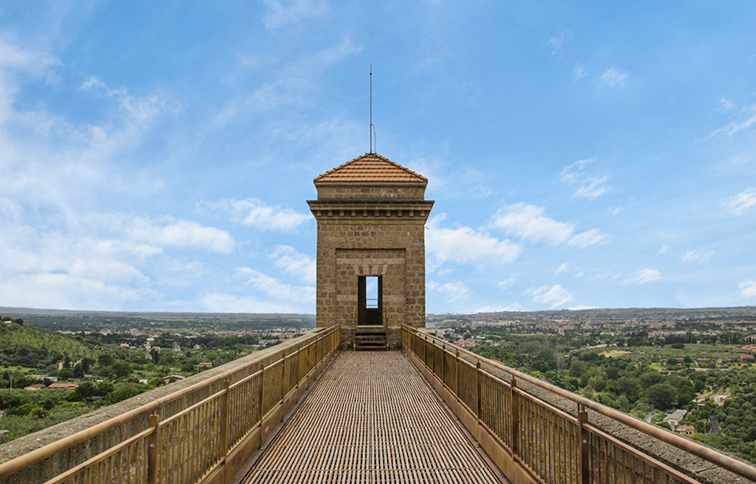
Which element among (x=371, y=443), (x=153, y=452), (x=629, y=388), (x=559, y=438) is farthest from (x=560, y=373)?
(x=153, y=452)

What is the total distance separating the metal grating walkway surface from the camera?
489 centimetres

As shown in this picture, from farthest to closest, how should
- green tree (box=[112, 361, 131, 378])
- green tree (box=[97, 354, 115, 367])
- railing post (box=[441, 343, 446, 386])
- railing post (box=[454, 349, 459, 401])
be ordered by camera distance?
green tree (box=[97, 354, 115, 367]) < green tree (box=[112, 361, 131, 378]) < railing post (box=[441, 343, 446, 386]) < railing post (box=[454, 349, 459, 401])

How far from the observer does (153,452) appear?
3125 mm

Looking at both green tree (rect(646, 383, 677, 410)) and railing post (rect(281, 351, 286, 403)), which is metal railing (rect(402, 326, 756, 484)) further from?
green tree (rect(646, 383, 677, 410))

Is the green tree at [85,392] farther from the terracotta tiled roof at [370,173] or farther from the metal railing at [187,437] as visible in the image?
the metal railing at [187,437]

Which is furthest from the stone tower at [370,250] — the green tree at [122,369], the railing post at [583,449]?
the green tree at [122,369]

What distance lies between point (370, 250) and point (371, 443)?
12612 mm

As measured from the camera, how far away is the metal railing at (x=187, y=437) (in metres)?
2.53

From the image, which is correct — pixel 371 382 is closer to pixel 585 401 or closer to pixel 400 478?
pixel 400 478

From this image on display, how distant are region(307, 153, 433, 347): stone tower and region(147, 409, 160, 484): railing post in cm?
1475

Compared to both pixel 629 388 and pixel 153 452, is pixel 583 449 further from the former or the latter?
pixel 629 388

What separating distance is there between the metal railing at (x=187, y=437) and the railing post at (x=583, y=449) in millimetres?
3149

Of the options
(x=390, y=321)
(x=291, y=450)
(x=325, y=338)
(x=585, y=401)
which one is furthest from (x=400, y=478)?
(x=390, y=321)

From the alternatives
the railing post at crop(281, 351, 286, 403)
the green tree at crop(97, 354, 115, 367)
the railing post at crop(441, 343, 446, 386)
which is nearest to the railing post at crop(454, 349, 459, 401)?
the railing post at crop(441, 343, 446, 386)
